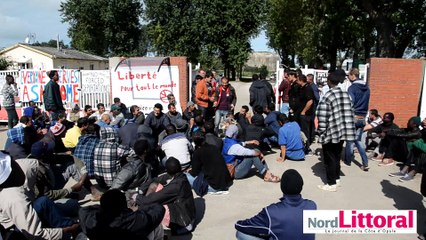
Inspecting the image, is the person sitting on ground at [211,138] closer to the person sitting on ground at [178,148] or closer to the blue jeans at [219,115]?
the person sitting on ground at [178,148]

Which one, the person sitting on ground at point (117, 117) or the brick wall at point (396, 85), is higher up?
the brick wall at point (396, 85)

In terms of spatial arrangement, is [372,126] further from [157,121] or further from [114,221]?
[114,221]

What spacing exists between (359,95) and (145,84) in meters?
6.49

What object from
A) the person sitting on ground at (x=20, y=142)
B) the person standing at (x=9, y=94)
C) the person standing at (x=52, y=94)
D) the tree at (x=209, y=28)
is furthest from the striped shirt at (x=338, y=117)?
the tree at (x=209, y=28)

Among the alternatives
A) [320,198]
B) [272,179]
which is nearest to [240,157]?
[272,179]

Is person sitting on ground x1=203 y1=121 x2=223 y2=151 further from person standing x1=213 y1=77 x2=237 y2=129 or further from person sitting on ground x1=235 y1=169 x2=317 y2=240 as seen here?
person standing x1=213 y1=77 x2=237 y2=129

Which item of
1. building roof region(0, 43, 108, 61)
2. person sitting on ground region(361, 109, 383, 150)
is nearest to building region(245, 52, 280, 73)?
building roof region(0, 43, 108, 61)

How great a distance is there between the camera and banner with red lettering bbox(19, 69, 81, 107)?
12.3 meters

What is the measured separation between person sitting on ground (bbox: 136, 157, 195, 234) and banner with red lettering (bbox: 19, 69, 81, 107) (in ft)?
28.6

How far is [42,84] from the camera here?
1246 centimetres

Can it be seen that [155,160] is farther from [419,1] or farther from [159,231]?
[419,1]

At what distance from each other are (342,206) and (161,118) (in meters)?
4.10

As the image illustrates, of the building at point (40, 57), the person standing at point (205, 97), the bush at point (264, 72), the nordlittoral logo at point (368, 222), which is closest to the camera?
the nordlittoral logo at point (368, 222)

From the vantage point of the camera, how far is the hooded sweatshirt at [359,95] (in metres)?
7.66
